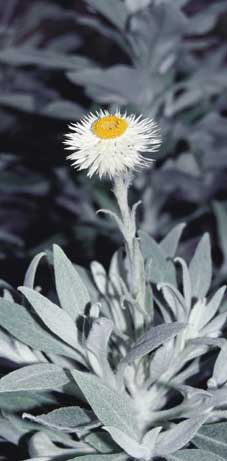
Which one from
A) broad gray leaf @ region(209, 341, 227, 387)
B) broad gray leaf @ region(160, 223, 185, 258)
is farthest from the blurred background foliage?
broad gray leaf @ region(209, 341, 227, 387)

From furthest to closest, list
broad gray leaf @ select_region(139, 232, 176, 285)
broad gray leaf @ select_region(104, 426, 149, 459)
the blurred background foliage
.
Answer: the blurred background foliage < broad gray leaf @ select_region(139, 232, 176, 285) < broad gray leaf @ select_region(104, 426, 149, 459)

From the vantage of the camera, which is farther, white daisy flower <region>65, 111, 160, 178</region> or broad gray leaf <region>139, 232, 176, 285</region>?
broad gray leaf <region>139, 232, 176, 285</region>

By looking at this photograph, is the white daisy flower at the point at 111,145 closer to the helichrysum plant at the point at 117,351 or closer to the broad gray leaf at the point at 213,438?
the helichrysum plant at the point at 117,351

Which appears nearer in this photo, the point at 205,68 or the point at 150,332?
the point at 150,332

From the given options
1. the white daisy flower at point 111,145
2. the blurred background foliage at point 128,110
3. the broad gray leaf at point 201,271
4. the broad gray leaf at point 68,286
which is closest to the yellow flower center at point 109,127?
the white daisy flower at point 111,145

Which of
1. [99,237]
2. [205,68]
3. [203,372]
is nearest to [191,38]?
[205,68]

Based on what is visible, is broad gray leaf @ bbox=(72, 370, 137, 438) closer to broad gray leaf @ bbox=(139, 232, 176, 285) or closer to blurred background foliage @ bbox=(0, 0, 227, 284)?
broad gray leaf @ bbox=(139, 232, 176, 285)

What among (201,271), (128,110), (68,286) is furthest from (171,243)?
(128,110)

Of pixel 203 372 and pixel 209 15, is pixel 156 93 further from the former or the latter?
pixel 203 372
